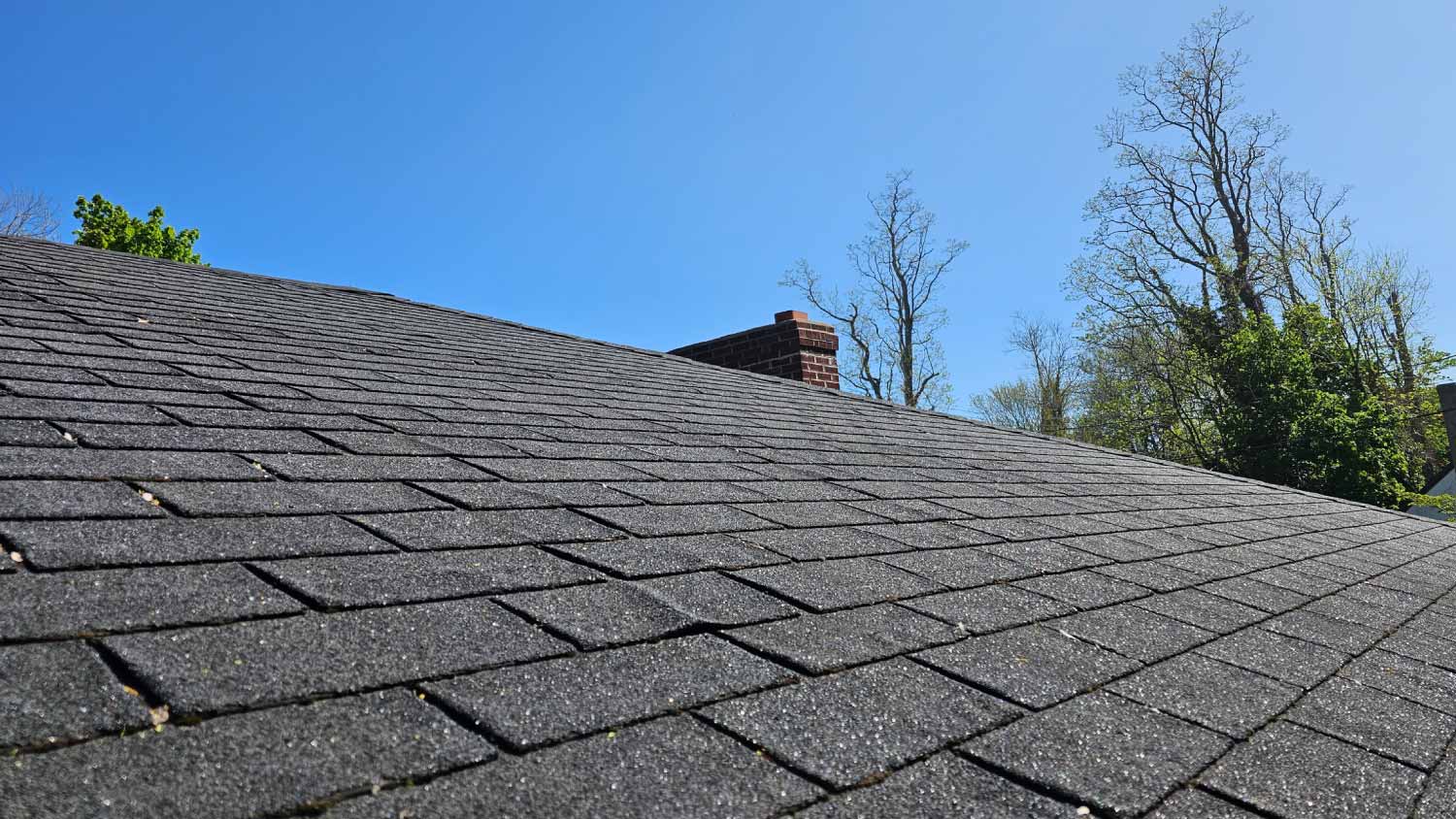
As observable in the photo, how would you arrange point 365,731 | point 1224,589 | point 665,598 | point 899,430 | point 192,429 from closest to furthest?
1. point 365,731
2. point 665,598
3. point 192,429
4. point 1224,589
5. point 899,430

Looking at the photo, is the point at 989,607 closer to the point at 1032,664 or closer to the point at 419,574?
the point at 1032,664

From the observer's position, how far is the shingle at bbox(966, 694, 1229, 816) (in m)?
1.32

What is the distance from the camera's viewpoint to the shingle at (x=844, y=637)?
159cm

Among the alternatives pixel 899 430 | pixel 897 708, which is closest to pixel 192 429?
pixel 897 708

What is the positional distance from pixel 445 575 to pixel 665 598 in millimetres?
408

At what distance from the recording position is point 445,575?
1.62 meters

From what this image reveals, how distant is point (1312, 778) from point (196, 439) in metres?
2.47

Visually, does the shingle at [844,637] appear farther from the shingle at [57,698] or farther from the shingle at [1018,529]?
the shingle at [1018,529]

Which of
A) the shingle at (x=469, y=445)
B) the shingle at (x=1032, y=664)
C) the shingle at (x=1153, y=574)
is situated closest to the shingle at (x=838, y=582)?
the shingle at (x=1032, y=664)

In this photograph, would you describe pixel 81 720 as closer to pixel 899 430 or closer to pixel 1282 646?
pixel 1282 646

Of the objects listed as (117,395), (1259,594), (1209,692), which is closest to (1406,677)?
(1259,594)

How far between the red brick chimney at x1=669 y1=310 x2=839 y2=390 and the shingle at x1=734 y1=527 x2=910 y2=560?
6205 millimetres

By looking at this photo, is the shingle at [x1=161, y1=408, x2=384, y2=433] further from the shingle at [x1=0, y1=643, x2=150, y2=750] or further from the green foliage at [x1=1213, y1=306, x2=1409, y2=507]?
the green foliage at [x1=1213, y1=306, x2=1409, y2=507]

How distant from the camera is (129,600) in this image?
1256 millimetres
